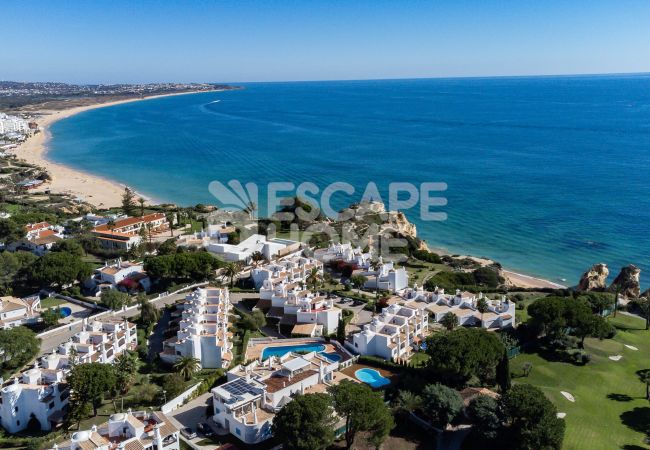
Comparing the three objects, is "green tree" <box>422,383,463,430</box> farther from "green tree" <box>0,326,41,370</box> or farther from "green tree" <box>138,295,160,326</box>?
"green tree" <box>0,326,41,370</box>

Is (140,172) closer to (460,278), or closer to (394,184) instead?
(394,184)

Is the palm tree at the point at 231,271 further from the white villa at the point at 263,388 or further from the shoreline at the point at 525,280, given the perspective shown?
the shoreline at the point at 525,280

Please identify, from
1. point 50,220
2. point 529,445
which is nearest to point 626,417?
point 529,445

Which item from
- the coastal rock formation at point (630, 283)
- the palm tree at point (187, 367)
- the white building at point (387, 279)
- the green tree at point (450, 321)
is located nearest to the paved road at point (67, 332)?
the palm tree at point (187, 367)

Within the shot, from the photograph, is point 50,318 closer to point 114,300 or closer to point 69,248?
point 114,300

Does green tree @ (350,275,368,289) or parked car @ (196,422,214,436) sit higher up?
green tree @ (350,275,368,289)

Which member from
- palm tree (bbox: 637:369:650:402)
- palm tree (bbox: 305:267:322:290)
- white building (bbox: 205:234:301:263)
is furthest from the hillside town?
palm tree (bbox: 637:369:650:402)

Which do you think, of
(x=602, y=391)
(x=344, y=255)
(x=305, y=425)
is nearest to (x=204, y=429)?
(x=305, y=425)
